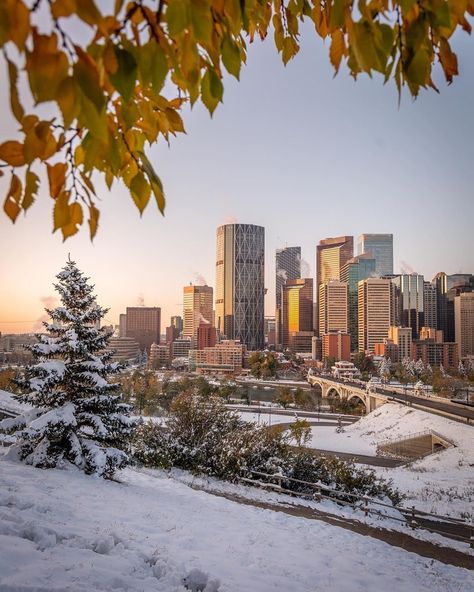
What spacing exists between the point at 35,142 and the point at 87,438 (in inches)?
464

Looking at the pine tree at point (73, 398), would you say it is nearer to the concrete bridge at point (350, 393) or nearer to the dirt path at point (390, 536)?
the dirt path at point (390, 536)

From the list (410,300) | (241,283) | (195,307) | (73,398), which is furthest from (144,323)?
(73,398)

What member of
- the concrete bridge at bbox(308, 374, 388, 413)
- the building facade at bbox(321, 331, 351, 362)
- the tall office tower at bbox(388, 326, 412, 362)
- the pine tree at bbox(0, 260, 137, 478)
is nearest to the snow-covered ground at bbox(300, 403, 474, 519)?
the concrete bridge at bbox(308, 374, 388, 413)

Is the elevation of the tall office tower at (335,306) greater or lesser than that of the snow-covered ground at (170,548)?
greater

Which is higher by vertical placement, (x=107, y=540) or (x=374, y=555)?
(x=107, y=540)

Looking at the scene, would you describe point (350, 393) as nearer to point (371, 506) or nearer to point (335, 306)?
point (371, 506)

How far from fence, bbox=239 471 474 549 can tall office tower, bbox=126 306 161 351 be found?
131 metres

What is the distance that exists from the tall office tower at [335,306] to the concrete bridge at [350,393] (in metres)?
54.0

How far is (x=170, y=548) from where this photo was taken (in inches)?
187

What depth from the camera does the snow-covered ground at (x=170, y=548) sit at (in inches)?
131

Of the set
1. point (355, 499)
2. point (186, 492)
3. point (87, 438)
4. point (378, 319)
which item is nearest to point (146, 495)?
point (186, 492)

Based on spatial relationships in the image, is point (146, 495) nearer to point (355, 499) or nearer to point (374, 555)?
point (374, 555)

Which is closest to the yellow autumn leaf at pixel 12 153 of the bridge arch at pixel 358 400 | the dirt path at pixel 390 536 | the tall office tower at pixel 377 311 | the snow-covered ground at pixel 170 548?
the snow-covered ground at pixel 170 548

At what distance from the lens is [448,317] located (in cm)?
11581
